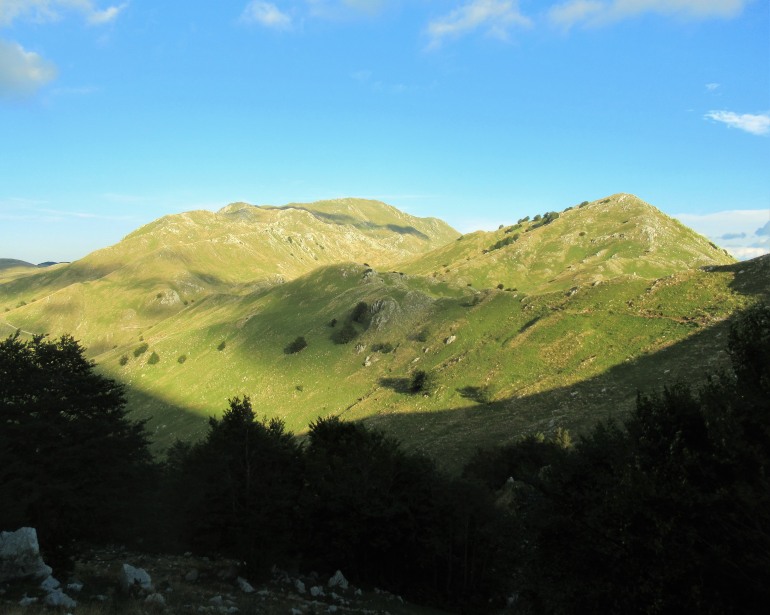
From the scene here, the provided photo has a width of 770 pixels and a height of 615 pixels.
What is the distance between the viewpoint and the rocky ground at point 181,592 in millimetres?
14555

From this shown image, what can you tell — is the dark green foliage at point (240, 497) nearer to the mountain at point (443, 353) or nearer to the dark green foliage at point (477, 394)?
the mountain at point (443, 353)

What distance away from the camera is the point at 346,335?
9412 cm

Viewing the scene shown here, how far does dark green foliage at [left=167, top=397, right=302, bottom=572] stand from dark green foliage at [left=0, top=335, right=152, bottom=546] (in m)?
4.56

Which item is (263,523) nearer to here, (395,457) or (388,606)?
(388,606)

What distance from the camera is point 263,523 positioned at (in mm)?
25812

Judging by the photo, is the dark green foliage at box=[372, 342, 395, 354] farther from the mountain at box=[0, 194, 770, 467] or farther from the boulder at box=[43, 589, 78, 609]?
the boulder at box=[43, 589, 78, 609]

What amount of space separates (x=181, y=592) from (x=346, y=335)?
248 feet

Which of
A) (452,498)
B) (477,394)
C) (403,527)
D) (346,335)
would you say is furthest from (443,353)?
(403,527)

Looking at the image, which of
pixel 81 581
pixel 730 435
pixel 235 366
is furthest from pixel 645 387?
pixel 235 366

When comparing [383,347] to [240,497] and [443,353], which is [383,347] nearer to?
[443,353]

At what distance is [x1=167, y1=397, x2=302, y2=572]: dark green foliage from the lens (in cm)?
2552

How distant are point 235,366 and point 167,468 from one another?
2052 inches

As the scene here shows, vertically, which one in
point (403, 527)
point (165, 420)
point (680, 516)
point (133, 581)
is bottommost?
point (165, 420)

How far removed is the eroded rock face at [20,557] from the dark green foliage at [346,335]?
7798cm
